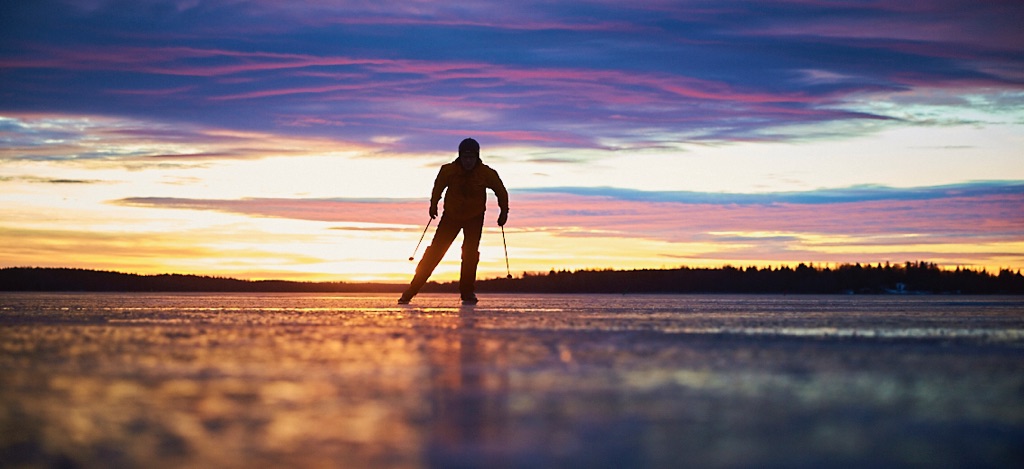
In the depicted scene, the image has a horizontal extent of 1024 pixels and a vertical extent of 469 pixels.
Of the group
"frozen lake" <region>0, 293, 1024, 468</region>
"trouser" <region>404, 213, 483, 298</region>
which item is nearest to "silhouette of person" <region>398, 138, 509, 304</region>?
"trouser" <region>404, 213, 483, 298</region>

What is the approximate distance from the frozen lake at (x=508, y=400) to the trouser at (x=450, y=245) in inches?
335

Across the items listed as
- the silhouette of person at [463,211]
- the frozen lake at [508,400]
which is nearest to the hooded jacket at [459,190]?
the silhouette of person at [463,211]

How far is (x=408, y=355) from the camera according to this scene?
18.9ft

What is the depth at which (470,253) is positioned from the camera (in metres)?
16.1

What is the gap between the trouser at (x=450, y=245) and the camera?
15.8 m

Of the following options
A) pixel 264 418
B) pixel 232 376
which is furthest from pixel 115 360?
pixel 264 418

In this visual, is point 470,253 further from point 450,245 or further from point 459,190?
point 459,190

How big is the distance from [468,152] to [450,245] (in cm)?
138

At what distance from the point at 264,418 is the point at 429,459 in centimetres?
87

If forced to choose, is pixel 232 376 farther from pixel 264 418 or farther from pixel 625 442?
pixel 625 442

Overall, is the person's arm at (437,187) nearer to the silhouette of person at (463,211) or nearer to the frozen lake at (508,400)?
the silhouette of person at (463,211)

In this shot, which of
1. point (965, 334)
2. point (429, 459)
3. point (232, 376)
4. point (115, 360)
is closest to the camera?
point (429, 459)

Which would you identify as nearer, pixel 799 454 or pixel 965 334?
pixel 799 454

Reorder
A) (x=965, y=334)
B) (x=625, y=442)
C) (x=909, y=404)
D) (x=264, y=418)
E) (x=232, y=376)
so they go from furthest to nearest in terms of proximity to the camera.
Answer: (x=965, y=334) < (x=232, y=376) < (x=909, y=404) < (x=264, y=418) < (x=625, y=442)
